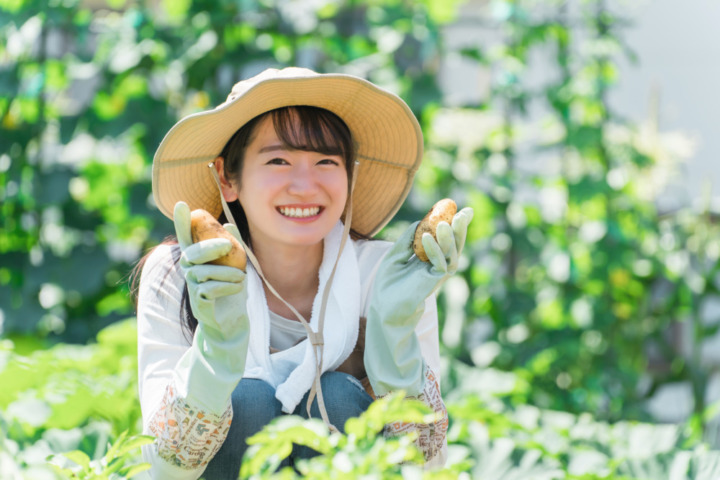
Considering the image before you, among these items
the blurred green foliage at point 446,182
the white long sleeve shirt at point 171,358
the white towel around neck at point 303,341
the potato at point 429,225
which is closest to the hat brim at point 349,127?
the white long sleeve shirt at point 171,358

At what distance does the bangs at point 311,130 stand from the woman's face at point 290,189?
0.04 ft

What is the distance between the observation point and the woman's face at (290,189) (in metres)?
1.57

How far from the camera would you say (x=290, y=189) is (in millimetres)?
1557

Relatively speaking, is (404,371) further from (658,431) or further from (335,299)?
(658,431)

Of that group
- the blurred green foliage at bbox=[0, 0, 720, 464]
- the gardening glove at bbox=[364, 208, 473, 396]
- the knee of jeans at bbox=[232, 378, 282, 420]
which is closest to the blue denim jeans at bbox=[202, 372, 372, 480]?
the knee of jeans at bbox=[232, 378, 282, 420]

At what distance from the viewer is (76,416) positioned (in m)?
2.02

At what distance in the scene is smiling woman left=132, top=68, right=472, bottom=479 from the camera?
1284 millimetres

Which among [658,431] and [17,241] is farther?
[17,241]

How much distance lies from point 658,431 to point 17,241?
93.9 inches

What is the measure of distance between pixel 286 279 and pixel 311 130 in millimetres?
304

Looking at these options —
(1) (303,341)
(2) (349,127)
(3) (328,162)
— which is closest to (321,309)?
(1) (303,341)

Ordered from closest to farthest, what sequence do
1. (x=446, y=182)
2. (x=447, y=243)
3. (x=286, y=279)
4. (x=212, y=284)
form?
(x=212, y=284), (x=447, y=243), (x=286, y=279), (x=446, y=182)

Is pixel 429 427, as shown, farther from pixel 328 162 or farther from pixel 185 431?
pixel 328 162

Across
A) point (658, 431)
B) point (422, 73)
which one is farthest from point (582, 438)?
point (422, 73)
